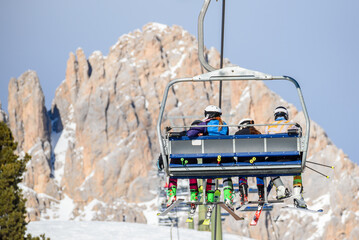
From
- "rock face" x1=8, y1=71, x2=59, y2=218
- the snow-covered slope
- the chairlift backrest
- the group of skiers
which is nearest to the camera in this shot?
the chairlift backrest

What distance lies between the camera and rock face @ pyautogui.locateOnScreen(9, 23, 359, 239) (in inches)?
5915

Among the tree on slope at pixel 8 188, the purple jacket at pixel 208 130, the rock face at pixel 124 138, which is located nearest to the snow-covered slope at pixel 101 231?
the tree on slope at pixel 8 188

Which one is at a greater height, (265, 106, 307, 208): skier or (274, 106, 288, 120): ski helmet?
(274, 106, 288, 120): ski helmet

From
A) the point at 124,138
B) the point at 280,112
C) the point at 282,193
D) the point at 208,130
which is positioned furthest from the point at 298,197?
the point at 124,138

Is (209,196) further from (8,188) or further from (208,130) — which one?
(8,188)

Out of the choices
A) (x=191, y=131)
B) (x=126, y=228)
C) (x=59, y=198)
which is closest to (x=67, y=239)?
(x=126, y=228)

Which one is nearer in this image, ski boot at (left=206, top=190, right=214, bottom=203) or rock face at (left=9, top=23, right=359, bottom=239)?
ski boot at (left=206, top=190, right=214, bottom=203)

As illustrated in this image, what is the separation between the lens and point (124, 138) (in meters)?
173

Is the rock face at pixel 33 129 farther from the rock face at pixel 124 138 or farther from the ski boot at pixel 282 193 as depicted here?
the ski boot at pixel 282 193

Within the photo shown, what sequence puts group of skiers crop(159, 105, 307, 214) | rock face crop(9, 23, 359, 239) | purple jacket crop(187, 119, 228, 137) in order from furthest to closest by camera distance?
rock face crop(9, 23, 359, 239), group of skiers crop(159, 105, 307, 214), purple jacket crop(187, 119, 228, 137)

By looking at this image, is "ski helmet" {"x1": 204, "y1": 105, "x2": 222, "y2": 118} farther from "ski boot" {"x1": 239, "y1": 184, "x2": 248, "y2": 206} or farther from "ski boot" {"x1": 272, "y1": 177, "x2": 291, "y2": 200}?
"ski boot" {"x1": 272, "y1": 177, "x2": 291, "y2": 200}

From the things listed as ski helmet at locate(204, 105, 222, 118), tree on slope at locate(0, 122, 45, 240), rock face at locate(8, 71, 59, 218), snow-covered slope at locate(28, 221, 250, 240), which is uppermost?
rock face at locate(8, 71, 59, 218)

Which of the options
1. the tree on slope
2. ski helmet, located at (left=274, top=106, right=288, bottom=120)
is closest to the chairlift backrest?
ski helmet, located at (left=274, top=106, right=288, bottom=120)

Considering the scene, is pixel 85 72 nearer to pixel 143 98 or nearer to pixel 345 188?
pixel 143 98
